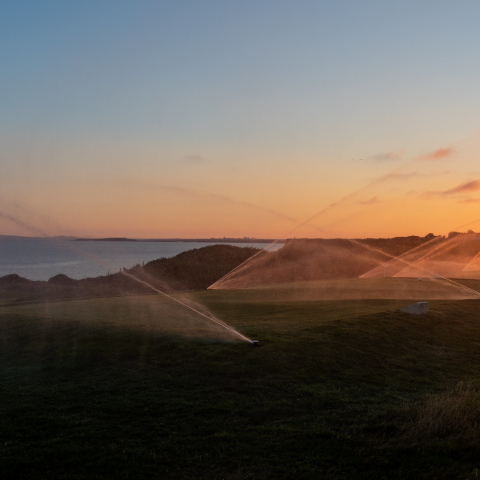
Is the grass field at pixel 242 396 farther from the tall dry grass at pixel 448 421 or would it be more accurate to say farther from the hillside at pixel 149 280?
the hillside at pixel 149 280

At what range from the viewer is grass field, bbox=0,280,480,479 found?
7.55 m

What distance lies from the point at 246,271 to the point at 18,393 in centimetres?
5560

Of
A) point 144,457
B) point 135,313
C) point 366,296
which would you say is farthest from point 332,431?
point 366,296

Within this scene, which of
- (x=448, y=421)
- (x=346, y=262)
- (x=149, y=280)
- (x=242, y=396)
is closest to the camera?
(x=448, y=421)

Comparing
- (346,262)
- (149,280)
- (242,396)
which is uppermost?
(346,262)

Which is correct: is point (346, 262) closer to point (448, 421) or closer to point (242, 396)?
point (242, 396)

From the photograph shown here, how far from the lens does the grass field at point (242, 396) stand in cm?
755

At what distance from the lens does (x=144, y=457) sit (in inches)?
299

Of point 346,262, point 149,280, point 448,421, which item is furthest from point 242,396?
point 346,262

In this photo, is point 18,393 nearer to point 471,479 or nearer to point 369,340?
point 471,479

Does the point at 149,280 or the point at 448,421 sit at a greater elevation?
the point at 149,280

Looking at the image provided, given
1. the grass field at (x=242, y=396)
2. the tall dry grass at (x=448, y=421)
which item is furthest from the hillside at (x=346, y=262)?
the tall dry grass at (x=448, y=421)

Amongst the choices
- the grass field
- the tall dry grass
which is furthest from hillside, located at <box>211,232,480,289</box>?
the tall dry grass

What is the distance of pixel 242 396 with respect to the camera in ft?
36.2
